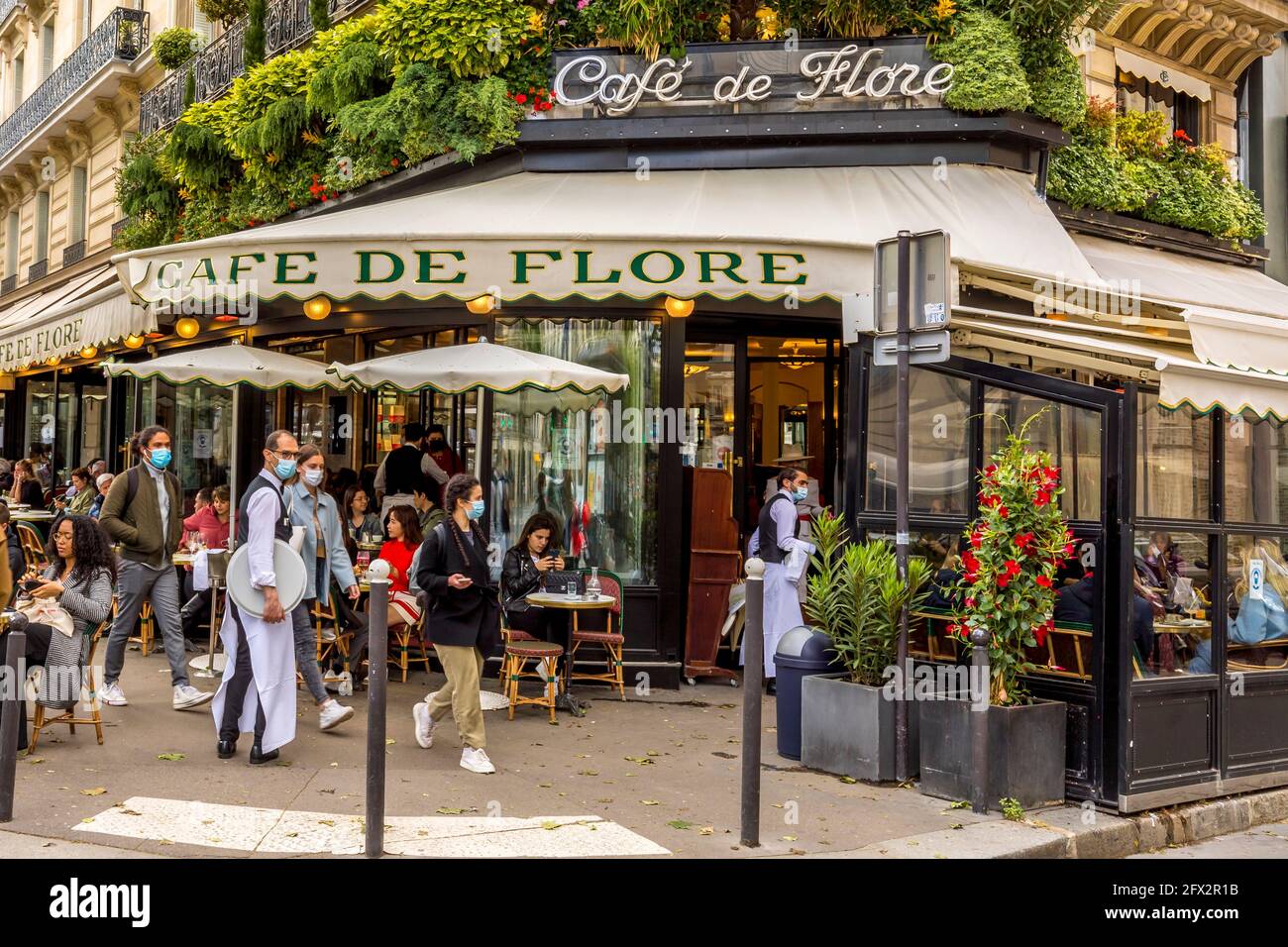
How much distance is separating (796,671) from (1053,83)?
20.9 ft

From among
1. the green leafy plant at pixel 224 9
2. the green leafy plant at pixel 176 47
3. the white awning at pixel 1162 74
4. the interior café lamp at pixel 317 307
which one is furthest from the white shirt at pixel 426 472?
the green leafy plant at pixel 176 47

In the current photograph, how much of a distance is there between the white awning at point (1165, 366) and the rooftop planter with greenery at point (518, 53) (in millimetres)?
2906

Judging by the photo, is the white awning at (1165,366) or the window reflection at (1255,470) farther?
the window reflection at (1255,470)

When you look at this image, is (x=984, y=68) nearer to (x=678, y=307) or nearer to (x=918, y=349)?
(x=678, y=307)

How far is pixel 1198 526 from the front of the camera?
735 centimetres

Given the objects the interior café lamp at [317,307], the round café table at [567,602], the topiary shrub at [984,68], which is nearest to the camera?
the round café table at [567,602]

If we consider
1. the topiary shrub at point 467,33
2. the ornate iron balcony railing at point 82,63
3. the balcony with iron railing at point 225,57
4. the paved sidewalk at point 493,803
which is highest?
the ornate iron balcony railing at point 82,63

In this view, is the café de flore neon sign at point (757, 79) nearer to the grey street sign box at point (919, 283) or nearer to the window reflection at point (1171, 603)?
the grey street sign box at point (919, 283)

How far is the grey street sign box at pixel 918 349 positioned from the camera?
6.63 meters

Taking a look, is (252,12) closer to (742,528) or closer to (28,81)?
(742,528)

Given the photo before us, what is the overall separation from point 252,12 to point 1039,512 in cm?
1285

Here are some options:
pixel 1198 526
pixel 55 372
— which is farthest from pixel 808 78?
pixel 55 372

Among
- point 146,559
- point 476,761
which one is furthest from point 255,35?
point 476,761

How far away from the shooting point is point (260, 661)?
7.25 m
